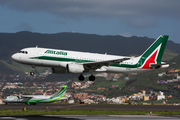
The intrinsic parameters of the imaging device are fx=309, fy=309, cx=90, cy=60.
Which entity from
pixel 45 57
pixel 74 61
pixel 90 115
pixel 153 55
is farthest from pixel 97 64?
pixel 153 55

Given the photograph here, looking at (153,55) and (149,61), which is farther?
(153,55)

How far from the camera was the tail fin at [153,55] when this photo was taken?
63.9 metres

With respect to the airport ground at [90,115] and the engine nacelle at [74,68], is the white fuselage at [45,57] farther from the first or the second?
the airport ground at [90,115]

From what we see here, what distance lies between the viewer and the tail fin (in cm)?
6391

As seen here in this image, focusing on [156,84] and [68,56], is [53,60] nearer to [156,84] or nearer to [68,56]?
[68,56]

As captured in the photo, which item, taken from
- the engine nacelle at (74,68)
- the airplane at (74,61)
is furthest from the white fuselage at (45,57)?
the engine nacelle at (74,68)

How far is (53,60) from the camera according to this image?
55.7 metres

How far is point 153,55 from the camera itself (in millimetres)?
65188

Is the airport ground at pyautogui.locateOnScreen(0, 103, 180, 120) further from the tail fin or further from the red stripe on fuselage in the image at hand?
the tail fin

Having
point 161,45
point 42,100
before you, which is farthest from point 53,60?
point 42,100

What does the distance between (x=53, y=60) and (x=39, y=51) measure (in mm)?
3048

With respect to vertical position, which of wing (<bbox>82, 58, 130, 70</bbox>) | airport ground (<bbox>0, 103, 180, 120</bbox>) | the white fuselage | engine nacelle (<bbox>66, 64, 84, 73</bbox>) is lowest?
airport ground (<bbox>0, 103, 180, 120</bbox>)

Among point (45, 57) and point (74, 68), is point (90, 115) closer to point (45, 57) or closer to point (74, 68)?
point (74, 68)

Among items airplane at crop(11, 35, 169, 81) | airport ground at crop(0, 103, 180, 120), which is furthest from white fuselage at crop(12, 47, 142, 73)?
airport ground at crop(0, 103, 180, 120)
